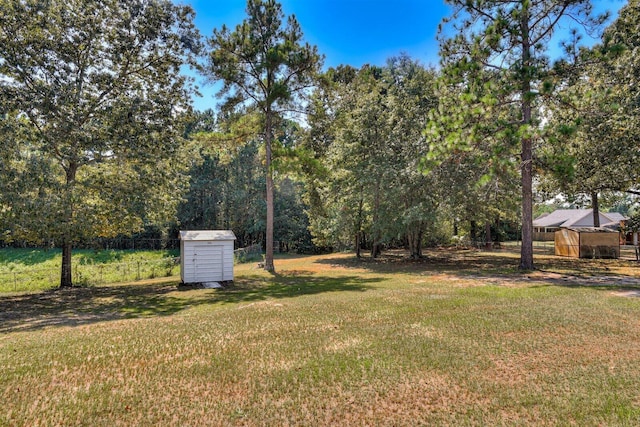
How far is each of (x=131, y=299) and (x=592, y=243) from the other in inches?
956

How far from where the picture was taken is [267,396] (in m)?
3.78

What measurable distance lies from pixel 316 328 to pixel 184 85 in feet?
39.5

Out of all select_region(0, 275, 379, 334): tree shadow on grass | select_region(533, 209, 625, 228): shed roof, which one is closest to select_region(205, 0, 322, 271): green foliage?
select_region(0, 275, 379, 334): tree shadow on grass

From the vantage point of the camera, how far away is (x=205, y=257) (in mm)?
13445

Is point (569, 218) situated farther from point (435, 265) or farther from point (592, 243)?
point (435, 265)

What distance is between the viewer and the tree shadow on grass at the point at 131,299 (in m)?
8.19

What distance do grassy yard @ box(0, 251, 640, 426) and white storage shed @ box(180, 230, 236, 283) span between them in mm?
4114

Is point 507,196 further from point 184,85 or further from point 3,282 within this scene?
point 3,282

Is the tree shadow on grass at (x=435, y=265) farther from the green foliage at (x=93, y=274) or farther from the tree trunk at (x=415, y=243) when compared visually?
the green foliage at (x=93, y=274)

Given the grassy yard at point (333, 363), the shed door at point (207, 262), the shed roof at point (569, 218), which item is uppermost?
the shed roof at point (569, 218)

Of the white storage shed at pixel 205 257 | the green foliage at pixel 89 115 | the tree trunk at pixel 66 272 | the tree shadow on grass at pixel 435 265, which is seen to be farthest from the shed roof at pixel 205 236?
the tree shadow on grass at pixel 435 265

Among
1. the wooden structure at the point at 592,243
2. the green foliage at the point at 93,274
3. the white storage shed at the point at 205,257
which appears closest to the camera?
the white storage shed at the point at 205,257

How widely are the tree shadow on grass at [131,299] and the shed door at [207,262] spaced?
0.85 metres

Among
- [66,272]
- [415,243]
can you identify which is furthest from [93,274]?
[415,243]
